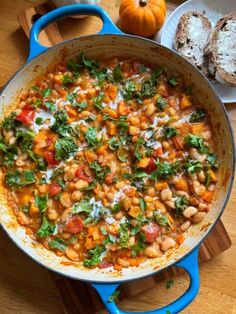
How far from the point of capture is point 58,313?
2822mm

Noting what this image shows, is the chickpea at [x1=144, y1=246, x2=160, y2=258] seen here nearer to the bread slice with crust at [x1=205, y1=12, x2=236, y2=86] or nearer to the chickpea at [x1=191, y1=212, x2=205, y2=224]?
the chickpea at [x1=191, y1=212, x2=205, y2=224]

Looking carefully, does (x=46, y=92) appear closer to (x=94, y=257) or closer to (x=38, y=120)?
(x=38, y=120)

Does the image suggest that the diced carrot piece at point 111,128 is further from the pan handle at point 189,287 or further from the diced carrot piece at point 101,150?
the pan handle at point 189,287

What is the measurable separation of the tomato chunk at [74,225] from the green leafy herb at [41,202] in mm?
150

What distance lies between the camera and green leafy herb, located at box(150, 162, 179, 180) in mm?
2737

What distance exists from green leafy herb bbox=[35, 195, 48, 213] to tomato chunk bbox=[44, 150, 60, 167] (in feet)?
0.59

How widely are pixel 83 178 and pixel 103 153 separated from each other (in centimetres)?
17

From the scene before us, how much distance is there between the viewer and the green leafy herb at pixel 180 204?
2.71 meters

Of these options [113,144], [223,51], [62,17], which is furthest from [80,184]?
[223,51]

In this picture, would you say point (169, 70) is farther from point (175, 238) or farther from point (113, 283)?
point (113, 283)

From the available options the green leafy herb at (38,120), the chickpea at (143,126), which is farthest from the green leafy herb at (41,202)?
the chickpea at (143,126)

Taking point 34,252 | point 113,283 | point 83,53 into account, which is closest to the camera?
point 113,283

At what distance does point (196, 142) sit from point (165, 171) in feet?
0.75

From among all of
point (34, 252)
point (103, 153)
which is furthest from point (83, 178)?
→ point (34, 252)
